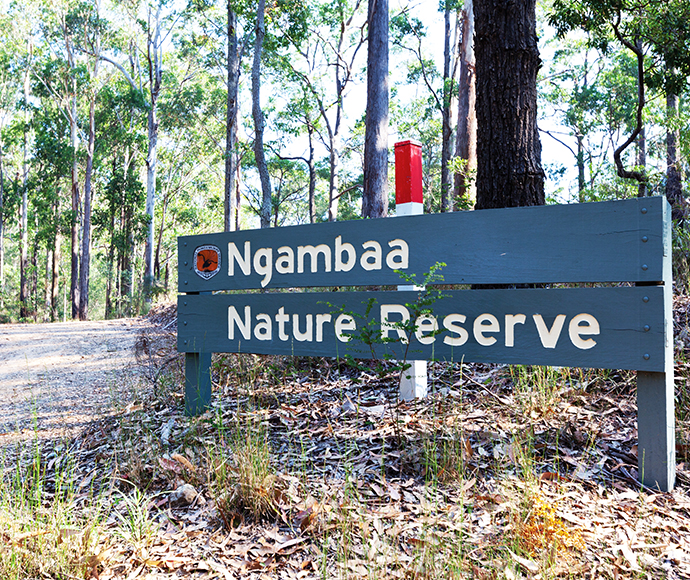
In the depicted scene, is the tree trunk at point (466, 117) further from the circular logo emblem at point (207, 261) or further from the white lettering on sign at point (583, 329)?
the white lettering on sign at point (583, 329)

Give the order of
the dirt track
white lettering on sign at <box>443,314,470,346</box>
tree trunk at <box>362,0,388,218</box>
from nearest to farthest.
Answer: white lettering on sign at <box>443,314,470,346</box>, the dirt track, tree trunk at <box>362,0,388,218</box>

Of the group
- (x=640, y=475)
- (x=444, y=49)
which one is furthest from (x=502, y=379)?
(x=444, y=49)

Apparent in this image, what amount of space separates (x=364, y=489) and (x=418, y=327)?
3.01 ft

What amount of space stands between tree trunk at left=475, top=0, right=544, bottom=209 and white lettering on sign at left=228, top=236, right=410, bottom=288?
1.14 metres

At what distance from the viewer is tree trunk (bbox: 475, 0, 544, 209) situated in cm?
384

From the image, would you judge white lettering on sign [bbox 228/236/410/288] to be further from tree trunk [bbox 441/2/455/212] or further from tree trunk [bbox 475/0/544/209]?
tree trunk [bbox 441/2/455/212]

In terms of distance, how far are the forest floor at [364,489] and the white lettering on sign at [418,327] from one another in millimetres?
335

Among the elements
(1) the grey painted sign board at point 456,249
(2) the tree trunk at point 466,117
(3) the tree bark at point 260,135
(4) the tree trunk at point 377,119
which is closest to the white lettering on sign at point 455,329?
(1) the grey painted sign board at point 456,249

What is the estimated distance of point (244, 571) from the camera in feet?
6.79

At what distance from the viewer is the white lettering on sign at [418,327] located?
2.73 meters

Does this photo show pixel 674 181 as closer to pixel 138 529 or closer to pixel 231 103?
pixel 138 529

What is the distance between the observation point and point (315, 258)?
3447 mm

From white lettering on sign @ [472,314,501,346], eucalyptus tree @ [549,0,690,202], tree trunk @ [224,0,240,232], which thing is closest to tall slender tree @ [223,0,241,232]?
tree trunk @ [224,0,240,232]

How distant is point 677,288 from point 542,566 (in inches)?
159
